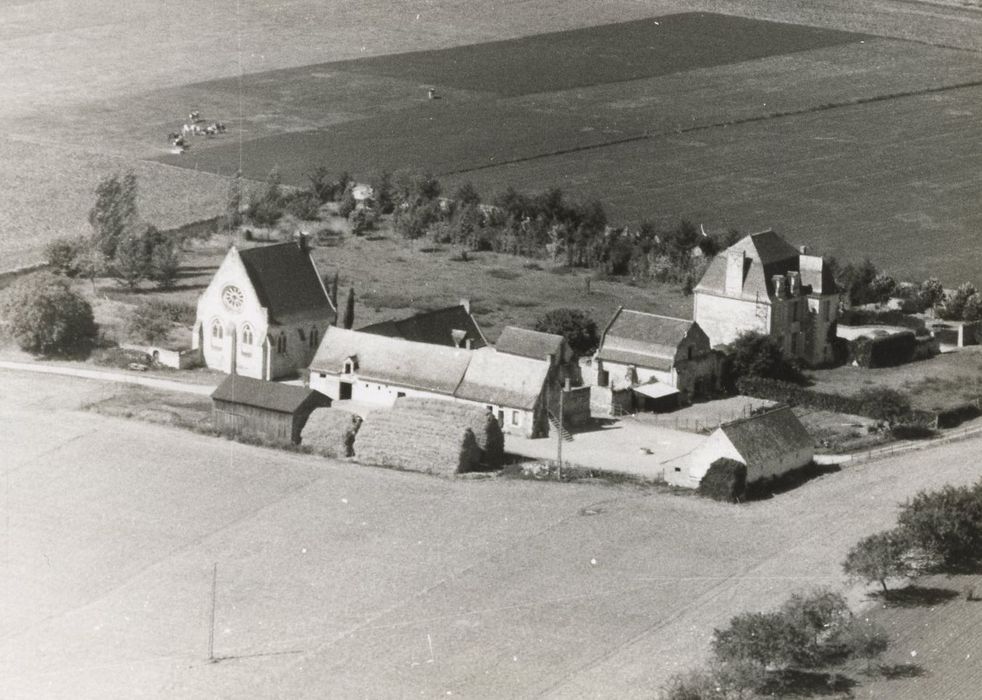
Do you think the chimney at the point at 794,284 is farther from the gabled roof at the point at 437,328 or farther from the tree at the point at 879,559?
the tree at the point at 879,559

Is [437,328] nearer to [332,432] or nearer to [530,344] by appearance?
[530,344]

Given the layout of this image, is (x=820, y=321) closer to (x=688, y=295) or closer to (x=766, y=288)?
(x=766, y=288)

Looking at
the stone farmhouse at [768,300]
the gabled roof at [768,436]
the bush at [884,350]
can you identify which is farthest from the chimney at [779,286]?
the gabled roof at [768,436]

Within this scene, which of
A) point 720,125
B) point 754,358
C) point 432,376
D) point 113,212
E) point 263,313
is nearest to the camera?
point 432,376

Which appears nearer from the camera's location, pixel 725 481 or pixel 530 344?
pixel 725 481

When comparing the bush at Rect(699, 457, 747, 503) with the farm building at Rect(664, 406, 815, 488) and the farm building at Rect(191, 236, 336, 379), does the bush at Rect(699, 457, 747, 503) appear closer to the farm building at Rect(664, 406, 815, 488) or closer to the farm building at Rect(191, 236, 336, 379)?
the farm building at Rect(664, 406, 815, 488)

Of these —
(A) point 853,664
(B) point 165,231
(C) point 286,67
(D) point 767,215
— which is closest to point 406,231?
(B) point 165,231

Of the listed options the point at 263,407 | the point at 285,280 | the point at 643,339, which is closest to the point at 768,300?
the point at 643,339
